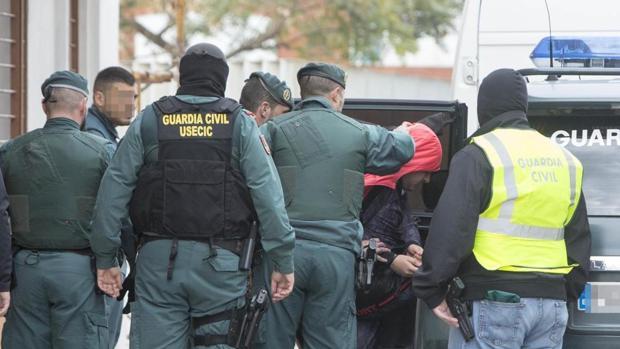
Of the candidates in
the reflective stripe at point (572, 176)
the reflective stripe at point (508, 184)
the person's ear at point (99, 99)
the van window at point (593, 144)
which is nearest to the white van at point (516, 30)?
the van window at point (593, 144)

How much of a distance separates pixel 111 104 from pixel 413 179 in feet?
6.77

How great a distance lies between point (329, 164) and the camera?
5859 millimetres

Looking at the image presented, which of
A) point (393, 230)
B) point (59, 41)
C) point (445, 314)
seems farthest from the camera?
point (59, 41)

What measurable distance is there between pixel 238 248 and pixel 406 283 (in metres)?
1.13

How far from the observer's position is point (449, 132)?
654 cm

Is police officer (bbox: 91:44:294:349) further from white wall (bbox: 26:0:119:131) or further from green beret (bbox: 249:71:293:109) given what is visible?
white wall (bbox: 26:0:119:131)

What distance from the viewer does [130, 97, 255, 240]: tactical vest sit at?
5430mm

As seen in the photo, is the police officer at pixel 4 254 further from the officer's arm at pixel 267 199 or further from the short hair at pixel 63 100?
the officer's arm at pixel 267 199

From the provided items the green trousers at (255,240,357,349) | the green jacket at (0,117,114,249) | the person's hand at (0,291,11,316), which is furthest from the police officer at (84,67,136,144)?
the green trousers at (255,240,357,349)

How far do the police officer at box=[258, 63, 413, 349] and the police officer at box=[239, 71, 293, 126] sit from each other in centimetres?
53

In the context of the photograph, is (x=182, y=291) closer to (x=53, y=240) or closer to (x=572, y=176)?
(x=53, y=240)

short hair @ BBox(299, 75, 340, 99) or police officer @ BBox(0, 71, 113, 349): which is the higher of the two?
short hair @ BBox(299, 75, 340, 99)

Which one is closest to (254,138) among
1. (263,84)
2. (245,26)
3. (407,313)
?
(263,84)

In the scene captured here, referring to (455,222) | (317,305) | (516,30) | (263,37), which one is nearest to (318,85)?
(317,305)
